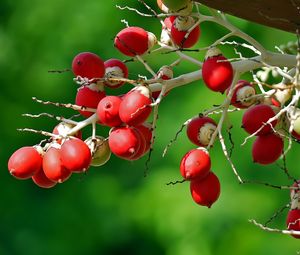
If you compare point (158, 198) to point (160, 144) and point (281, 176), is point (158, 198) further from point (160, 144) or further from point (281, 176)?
point (281, 176)

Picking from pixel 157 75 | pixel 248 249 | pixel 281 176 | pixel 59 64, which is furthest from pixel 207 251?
pixel 157 75

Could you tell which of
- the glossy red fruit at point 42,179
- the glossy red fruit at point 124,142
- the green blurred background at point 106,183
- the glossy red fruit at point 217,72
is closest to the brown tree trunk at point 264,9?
the glossy red fruit at point 217,72

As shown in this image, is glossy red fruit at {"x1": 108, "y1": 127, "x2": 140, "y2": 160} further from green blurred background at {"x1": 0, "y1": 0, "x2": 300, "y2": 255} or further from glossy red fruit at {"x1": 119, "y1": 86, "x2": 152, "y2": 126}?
green blurred background at {"x1": 0, "y1": 0, "x2": 300, "y2": 255}

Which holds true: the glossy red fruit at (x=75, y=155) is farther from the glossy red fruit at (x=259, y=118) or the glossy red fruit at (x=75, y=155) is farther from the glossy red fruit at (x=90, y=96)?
the glossy red fruit at (x=259, y=118)

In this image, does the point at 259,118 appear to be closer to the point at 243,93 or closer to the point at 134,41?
the point at 243,93

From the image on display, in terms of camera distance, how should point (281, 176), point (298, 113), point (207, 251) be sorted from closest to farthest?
point (298, 113)
point (281, 176)
point (207, 251)

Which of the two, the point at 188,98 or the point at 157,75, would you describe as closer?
the point at 157,75

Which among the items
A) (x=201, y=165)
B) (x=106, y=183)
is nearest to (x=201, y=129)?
(x=201, y=165)
